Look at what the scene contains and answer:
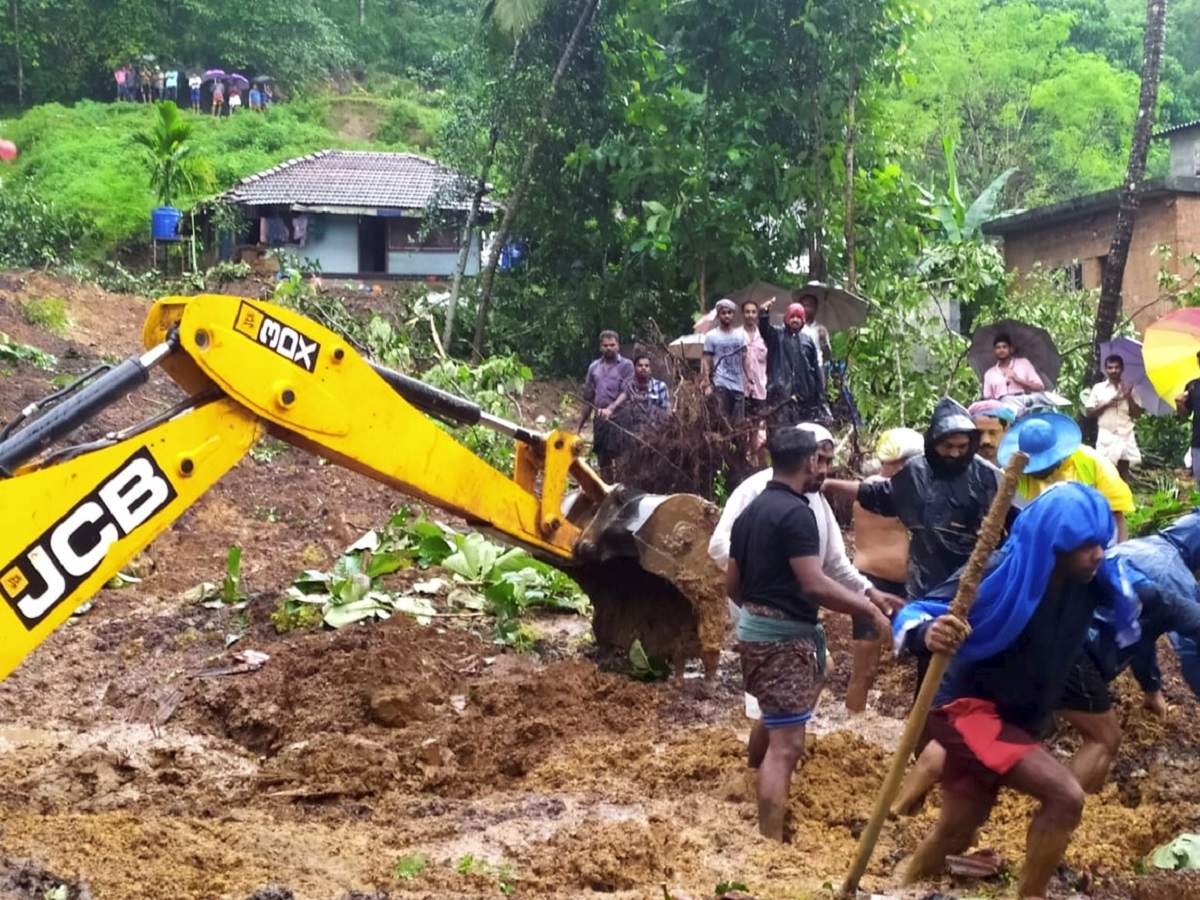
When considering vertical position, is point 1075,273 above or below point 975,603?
below

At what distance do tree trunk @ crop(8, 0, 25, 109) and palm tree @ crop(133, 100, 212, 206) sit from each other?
1359 centimetres

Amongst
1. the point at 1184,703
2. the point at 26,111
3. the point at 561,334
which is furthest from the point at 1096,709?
the point at 26,111

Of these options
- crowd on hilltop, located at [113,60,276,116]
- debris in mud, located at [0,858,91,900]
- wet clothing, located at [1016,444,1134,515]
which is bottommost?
debris in mud, located at [0,858,91,900]

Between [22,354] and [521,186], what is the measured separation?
26.1 feet

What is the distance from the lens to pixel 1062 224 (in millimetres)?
24922

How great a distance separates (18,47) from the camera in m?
47.6

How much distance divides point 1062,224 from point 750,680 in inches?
816

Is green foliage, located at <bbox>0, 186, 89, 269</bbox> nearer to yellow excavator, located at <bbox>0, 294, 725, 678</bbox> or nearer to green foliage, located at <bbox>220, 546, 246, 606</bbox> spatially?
green foliage, located at <bbox>220, 546, 246, 606</bbox>

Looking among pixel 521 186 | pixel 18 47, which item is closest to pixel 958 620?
pixel 521 186

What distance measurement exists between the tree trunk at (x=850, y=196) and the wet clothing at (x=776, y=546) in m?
12.5

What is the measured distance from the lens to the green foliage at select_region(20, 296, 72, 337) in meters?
19.7

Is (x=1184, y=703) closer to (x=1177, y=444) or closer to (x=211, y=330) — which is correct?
(x=211, y=330)

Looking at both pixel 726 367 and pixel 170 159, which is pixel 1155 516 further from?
pixel 170 159

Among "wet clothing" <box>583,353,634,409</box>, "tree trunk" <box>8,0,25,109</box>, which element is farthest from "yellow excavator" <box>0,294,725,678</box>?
"tree trunk" <box>8,0,25,109</box>
